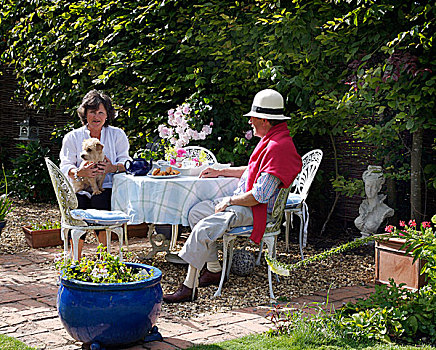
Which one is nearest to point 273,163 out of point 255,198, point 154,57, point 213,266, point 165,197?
point 255,198

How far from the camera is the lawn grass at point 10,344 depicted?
9.42ft

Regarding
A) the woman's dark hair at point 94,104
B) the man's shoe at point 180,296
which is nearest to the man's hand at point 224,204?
the man's shoe at point 180,296

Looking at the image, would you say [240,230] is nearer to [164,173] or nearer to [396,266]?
[164,173]

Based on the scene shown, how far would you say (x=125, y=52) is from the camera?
6695mm

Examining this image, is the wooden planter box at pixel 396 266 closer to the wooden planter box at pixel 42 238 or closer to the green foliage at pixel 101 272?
the green foliage at pixel 101 272

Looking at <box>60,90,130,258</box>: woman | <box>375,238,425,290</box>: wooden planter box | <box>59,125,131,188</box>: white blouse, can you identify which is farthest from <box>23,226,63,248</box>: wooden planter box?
<box>375,238,425,290</box>: wooden planter box

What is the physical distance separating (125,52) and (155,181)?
10.00 feet

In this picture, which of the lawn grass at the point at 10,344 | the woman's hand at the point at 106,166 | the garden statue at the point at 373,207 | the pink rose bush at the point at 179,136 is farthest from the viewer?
the garden statue at the point at 373,207

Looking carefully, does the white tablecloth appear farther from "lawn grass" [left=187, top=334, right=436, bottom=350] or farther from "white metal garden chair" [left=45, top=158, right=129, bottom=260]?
"lawn grass" [left=187, top=334, right=436, bottom=350]

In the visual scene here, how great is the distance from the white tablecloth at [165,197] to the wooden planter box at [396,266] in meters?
1.35

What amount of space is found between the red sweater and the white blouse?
126 cm

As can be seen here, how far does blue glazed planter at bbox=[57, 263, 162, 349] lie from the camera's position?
108 inches

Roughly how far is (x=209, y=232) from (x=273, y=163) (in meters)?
0.65

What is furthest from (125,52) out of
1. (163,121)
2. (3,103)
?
(3,103)
